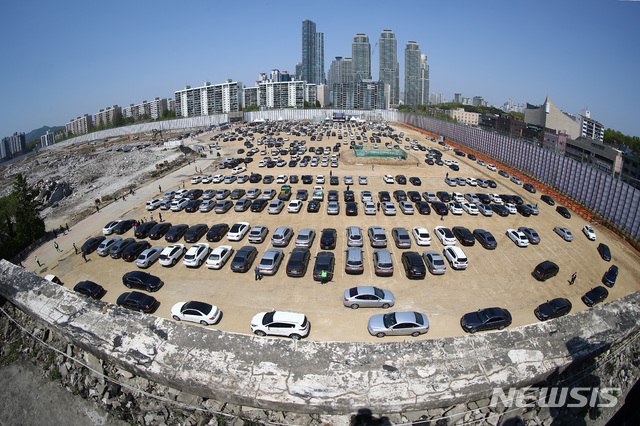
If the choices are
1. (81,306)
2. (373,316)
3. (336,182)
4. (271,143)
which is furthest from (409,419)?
(271,143)

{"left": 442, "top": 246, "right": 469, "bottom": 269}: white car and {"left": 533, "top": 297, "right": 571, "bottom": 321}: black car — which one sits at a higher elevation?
{"left": 442, "top": 246, "right": 469, "bottom": 269}: white car

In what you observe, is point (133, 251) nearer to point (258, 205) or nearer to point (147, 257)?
point (147, 257)

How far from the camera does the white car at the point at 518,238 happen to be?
2581 centimetres

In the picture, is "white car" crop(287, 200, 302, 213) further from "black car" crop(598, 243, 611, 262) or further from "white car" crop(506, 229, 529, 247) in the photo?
"black car" crop(598, 243, 611, 262)

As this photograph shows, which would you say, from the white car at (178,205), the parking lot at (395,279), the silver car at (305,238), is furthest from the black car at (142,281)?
the white car at (178,205)

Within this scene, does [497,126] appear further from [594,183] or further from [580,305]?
[580,305]

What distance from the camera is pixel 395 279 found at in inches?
822

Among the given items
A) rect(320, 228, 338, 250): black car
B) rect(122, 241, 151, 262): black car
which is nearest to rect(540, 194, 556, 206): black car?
rect(320, 228, 338, 250): black car

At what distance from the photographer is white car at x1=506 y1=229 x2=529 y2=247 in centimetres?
2581

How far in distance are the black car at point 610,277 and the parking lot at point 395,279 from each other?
0.61 m

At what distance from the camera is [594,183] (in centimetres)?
3512

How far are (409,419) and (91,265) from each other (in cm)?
2518

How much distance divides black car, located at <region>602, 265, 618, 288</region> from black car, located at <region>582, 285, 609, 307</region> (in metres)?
2.72

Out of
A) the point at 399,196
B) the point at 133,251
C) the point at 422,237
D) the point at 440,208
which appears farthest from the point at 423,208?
the point at 133,251
